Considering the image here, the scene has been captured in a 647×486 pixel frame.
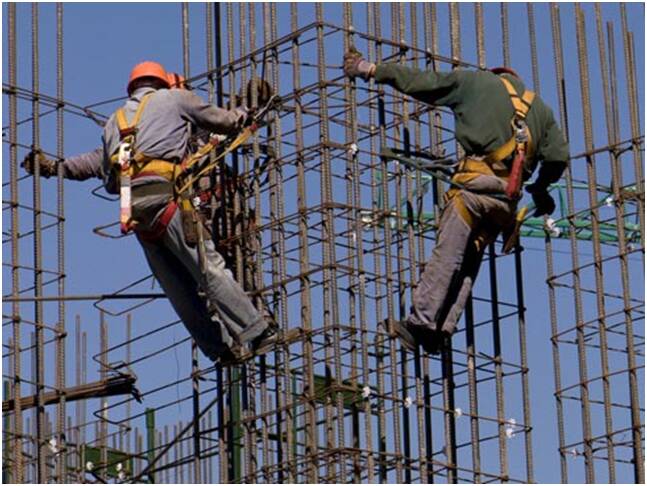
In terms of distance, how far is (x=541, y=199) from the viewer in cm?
2184

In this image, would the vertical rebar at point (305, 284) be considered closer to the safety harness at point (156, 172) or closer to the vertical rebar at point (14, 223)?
the safety harness at point (156, 172)

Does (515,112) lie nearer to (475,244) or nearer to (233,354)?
(475,244)

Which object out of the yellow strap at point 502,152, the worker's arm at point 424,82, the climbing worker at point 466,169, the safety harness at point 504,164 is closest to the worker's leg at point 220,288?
the climbing worker at point 466,169

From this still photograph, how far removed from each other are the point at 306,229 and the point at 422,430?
194 centimetres

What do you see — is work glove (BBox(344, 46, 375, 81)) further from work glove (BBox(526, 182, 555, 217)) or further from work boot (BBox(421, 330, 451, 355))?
work boot (BBox(421, 330, 451, 355))

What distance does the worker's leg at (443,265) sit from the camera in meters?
21.0

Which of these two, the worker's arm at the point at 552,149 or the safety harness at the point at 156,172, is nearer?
the safety harness at the point at 156,172

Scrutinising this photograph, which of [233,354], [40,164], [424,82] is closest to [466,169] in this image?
[424,82]

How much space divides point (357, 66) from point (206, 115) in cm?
130

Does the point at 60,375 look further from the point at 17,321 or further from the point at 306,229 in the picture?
the point at 306,229

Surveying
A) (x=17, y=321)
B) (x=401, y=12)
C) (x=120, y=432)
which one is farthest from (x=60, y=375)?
(x=401, y=12)

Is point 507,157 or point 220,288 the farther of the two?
point 507,157

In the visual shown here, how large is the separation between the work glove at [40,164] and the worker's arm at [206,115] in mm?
1876

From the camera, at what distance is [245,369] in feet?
70.5
